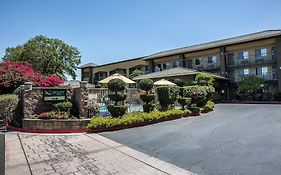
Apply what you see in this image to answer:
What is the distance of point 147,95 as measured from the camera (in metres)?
13.0

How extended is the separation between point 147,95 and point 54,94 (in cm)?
555

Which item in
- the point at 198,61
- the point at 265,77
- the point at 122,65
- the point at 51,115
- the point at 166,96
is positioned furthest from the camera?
the point at 122,65

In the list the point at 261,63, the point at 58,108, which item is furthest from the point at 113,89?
the point at 261,63

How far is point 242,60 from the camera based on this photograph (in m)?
29.5

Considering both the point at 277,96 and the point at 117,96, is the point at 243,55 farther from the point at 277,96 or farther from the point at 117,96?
the point at 117,96

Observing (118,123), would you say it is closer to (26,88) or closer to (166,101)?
(166,101)

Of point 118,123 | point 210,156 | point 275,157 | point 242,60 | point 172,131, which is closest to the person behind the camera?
point 275,157

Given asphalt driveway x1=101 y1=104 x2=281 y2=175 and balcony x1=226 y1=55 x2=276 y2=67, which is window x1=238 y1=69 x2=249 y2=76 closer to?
balcony x1=226 y1=55 x2=276 y2=67

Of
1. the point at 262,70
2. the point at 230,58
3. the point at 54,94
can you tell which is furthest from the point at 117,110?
the point at 230,58

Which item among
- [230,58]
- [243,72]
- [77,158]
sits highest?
[230,58]

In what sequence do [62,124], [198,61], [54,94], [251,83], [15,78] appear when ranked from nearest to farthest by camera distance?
[62,124] < [54,94] < [15,78] < [251,83] < [198,61]

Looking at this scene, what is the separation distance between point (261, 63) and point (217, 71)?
6.09m

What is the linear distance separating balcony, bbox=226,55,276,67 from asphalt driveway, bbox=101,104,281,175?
2102 centimetres

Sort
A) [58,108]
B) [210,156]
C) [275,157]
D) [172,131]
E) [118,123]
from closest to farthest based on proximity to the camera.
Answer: [275,157] → [210,156] → [172,131] → [118,123] → [58,108]
